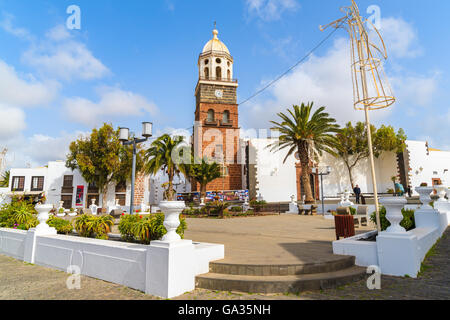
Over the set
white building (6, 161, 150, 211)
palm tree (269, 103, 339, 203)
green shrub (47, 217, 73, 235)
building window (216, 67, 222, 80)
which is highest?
building window (216, 67, 222, 80)

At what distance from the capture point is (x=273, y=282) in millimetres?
3896

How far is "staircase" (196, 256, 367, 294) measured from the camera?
3.89 m

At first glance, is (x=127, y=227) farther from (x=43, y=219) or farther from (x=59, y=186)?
(x=59, y=186)

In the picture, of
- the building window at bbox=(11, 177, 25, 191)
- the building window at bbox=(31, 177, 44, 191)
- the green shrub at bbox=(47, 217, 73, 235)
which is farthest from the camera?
the building window at bbox=(31, 177, 44, 191)

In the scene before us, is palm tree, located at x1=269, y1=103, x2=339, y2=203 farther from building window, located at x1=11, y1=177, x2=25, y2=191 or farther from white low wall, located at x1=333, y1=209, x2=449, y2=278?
building window, located at x1=11, y1=177, x2=25, y2=191

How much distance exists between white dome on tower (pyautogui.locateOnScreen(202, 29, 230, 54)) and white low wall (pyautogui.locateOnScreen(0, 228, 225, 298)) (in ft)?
95.8

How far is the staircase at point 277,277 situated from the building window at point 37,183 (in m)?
34.3

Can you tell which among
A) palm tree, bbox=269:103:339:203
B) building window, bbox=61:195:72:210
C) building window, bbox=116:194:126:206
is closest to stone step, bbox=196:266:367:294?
palm tree, bbox=269:103:339:203

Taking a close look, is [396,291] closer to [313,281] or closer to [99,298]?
[313,281]

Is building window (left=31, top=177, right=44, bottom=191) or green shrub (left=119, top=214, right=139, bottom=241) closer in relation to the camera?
green shrub (left=119, top=214, right=139, bottom=241)

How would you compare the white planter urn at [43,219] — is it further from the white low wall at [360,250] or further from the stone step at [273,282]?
the white low wall at [360,250]

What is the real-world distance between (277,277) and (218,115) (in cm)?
2811

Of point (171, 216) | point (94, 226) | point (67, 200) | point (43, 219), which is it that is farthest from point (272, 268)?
point (67, 200)

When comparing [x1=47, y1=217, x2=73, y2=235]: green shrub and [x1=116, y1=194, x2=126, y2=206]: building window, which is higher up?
[x1=116, y1=194, x2=126, y2=206]: building window
